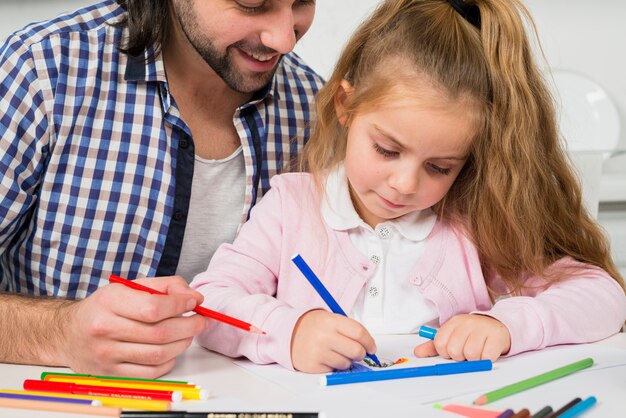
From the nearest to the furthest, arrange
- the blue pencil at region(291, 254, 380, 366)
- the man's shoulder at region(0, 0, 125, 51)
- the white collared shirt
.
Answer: the blue pencil at region(291, 254, 380, 366), the white collared shirt, the man's shoulder at region(0, 0, 125, 51)

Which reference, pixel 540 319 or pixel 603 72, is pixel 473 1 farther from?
pixel 603 72

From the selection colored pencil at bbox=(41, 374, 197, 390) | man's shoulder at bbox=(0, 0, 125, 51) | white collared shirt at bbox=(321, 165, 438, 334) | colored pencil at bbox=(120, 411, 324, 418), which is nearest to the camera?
colored pencil at bbox=(120, 411, 324, 418)

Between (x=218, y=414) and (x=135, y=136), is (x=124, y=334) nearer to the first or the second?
(x=218, y=414)

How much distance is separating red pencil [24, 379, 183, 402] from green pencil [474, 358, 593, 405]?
300mm

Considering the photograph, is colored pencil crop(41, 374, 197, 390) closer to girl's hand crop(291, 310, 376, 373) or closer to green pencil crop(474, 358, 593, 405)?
girl's hand crop(291, 310, 376, 373)

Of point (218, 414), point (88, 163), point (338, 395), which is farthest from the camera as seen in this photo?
point (88, 163)

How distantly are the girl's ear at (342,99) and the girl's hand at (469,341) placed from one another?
383 mm

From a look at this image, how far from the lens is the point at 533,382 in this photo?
33.5 inches

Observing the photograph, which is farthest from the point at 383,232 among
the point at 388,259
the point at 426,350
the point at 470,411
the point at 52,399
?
the point at 52,399

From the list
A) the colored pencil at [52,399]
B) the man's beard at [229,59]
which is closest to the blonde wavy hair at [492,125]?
the man's beard at [229,59]

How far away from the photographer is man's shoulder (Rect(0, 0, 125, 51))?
4.30 ft

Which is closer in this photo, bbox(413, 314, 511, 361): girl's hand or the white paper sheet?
the white paper sheet

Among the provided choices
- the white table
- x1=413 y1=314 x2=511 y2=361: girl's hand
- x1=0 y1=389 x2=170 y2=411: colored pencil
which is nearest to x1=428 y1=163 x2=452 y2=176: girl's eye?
x1=413 y1=314 x2=511 y2=361: girl's hand

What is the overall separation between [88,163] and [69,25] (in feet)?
0.78
